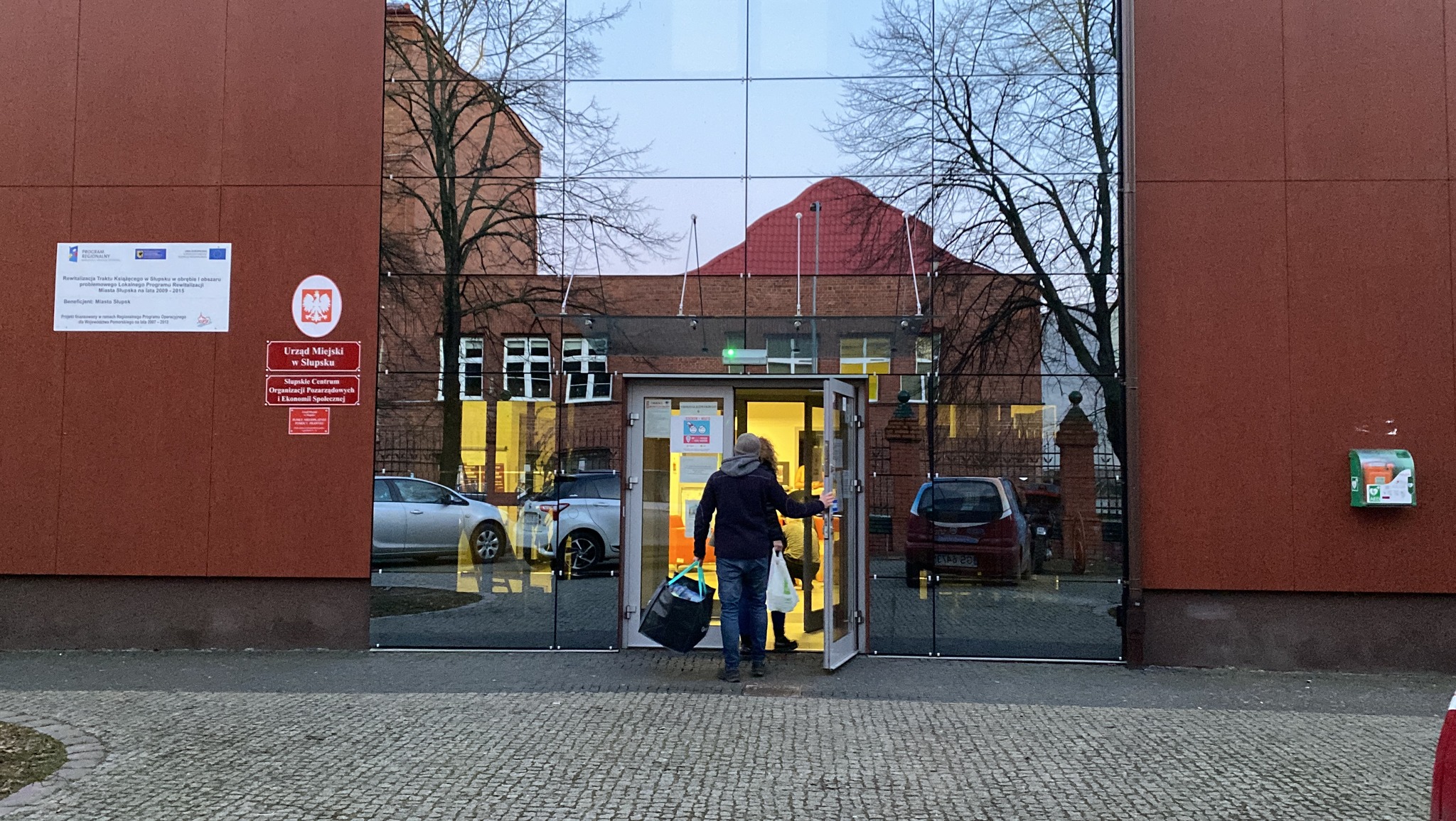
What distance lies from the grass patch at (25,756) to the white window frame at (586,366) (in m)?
4.31

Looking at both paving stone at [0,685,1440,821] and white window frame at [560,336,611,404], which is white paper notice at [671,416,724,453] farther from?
paving stone at [0,685,1440,821]

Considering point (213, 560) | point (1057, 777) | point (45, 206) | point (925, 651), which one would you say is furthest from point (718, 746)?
point (45, 206)

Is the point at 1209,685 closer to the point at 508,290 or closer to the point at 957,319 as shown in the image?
the point at 957,319

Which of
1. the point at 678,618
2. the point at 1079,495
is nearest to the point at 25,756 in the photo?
the point at 678,618

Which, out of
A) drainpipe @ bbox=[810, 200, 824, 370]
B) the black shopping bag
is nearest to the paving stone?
the black shopping bag

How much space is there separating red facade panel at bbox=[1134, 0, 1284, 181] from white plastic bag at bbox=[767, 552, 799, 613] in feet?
14.3

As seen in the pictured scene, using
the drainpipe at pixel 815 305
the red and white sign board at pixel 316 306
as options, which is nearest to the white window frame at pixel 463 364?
the red and white sign board at pixel 316 306

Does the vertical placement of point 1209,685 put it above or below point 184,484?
below

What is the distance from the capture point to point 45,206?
8.91 meters

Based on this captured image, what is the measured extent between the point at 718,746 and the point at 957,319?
4361mm

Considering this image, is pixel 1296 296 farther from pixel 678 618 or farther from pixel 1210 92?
pixel 678 618

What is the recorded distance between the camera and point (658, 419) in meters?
8.77

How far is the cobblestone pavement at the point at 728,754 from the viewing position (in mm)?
5008

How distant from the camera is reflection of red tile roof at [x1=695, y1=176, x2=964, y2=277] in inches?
345
